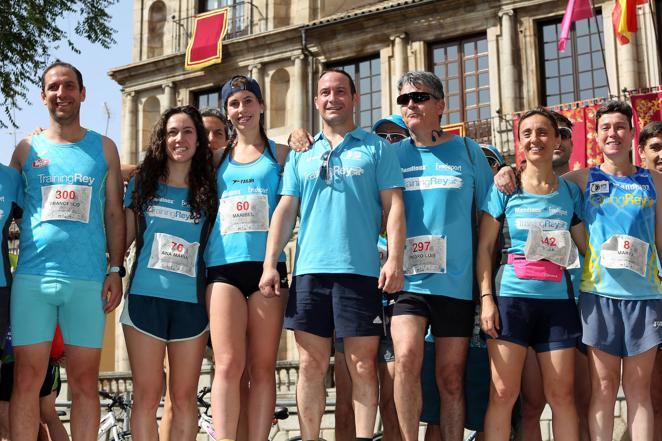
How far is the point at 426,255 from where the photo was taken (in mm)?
5176

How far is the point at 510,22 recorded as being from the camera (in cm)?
2047

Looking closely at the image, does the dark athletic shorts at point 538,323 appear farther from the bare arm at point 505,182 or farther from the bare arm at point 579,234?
the bare arm at point 505,182

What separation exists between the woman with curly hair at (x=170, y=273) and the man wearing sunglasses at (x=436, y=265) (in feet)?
4.00

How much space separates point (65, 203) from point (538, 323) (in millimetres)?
2897

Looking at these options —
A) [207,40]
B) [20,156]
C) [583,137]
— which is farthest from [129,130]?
[20,156]

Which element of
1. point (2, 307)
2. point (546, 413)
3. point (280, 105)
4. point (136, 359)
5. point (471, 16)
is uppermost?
point (471, 16)

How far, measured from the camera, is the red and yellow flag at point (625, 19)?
17750 mm

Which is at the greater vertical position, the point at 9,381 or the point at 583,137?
the point at 583,137

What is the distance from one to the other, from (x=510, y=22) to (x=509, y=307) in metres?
16.4

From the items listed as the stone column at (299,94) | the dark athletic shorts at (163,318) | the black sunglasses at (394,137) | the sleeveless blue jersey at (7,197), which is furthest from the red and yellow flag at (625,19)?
the sleeveless blue jersey at (7,197)

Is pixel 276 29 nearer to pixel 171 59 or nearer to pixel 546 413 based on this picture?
pixel 171 59

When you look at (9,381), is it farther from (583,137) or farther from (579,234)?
(583,137)

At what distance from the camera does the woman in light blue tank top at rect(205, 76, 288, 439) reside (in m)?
4.99

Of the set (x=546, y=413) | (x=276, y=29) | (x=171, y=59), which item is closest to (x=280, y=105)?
(x=276, y=29)
